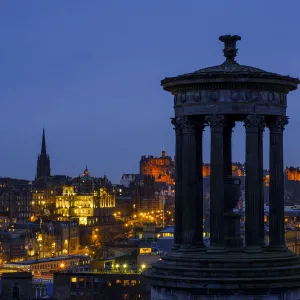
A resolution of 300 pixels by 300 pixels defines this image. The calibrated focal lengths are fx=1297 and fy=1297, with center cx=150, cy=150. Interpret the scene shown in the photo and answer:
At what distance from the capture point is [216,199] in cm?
2209

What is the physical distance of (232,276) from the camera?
71.3 feet

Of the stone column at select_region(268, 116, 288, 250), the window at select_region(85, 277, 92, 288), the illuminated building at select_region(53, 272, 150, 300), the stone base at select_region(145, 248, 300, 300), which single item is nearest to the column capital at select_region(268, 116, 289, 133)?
the stone column at select_region(268, 116, 288, 250)

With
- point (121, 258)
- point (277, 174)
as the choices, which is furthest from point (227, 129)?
point (121, 258)

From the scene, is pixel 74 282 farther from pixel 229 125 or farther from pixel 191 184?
pixel 191 184

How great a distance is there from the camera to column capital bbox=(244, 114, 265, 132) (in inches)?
869

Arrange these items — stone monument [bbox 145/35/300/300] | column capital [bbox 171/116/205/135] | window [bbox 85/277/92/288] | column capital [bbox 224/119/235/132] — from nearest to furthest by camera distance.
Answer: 1. stone monument [bbox 145/35/300/300]
2. column capital [bbox 171/116/205/135]
3. column capital [bbox 224/119/235/132]
4. window [bbox 85/277/92/288]

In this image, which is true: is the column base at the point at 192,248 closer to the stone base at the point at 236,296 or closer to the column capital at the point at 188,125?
the stone base at the point at 236,296

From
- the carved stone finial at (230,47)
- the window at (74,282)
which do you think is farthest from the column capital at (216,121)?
the window at (74,282)

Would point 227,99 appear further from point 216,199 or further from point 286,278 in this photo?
point 286,278

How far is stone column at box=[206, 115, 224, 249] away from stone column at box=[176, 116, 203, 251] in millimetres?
430

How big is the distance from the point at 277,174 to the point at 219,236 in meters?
1.69

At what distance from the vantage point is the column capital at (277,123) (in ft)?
73.9

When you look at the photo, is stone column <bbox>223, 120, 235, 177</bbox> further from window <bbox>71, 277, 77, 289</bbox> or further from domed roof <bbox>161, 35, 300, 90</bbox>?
window <bbox>71, 277, 77, 289</bbox>

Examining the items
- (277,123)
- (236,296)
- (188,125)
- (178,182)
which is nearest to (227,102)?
(188,125)
